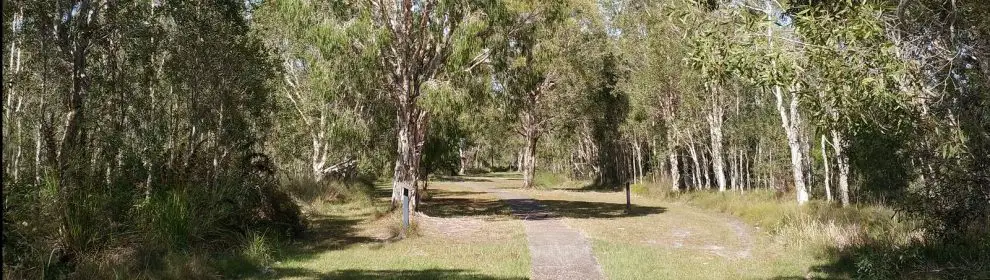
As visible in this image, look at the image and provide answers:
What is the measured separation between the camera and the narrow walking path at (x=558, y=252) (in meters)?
10.2

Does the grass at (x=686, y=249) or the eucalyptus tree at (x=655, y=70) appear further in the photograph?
the eucalyptus tree at (x=655, y=70)

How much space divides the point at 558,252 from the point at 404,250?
9.12ft

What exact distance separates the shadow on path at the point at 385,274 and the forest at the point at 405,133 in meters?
0.08

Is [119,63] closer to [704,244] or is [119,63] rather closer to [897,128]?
[704,244]

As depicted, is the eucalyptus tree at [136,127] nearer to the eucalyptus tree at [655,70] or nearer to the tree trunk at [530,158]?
the eucalyptus tree at [655,70]

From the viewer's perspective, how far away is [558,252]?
1235 centimetres

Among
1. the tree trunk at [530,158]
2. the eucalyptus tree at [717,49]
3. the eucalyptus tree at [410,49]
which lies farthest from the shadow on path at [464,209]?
the tree trunk at [530,158]

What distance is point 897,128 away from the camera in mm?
8141

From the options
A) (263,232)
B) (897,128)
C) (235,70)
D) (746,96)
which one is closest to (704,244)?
(897,128)

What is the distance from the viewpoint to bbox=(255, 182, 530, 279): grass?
10133 mm

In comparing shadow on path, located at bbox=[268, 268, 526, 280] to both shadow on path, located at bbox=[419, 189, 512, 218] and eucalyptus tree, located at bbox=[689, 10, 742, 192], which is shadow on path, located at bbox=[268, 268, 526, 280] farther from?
shadow on path, located at bbox=[419, 189, 512, 218]

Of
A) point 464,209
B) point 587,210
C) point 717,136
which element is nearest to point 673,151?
point 717,136

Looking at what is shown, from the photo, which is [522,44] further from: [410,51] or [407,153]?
[407,153]

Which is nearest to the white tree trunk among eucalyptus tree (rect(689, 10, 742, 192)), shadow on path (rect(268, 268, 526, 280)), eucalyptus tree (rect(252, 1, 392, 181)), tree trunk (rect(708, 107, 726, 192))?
tree trunk (rect(708, 107, 726, 192))
